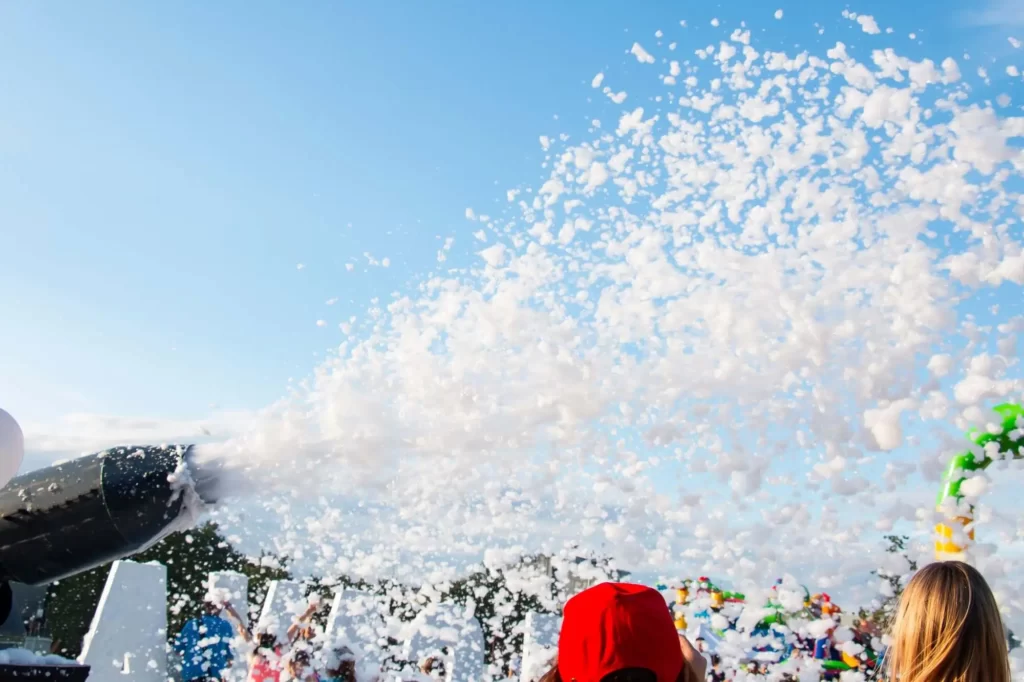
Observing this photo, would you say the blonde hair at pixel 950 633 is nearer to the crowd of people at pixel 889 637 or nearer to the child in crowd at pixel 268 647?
the crowd of people at pixel 889 637

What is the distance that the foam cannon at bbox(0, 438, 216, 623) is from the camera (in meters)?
4.93

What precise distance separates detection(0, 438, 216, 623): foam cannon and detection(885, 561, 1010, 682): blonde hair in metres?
4.47

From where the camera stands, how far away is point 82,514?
500 cm

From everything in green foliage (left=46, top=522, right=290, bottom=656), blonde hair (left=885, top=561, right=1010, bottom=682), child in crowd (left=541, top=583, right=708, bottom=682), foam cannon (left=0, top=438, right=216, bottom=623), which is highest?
green foliage (left=46, top=522, right=290, bottom=656)

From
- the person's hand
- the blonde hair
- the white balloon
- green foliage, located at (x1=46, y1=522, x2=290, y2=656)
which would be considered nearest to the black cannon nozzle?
the white balloon

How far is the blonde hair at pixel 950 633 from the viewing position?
1.90 m

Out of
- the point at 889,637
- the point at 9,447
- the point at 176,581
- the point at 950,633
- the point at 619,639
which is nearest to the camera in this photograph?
the point at 619,639

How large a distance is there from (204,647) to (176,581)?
33.8m

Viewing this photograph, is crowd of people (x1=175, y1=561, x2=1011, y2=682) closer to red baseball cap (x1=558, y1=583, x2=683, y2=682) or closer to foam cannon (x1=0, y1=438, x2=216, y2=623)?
red baseball cap (x1=558, y1=583, x2=683, y2=682)

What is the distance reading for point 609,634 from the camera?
1.74 metres

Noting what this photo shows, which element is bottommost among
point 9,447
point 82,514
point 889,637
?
point 889,637

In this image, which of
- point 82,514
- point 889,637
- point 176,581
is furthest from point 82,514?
point 176,581

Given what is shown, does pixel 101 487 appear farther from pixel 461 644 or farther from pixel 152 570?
pixel 461 644

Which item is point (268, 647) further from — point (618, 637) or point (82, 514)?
point (618, 637)
